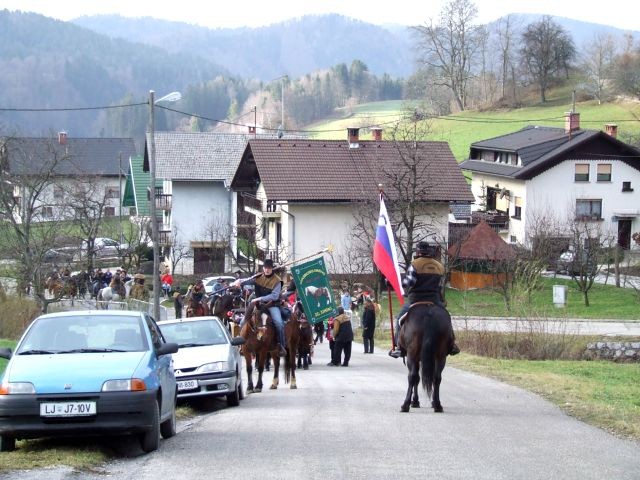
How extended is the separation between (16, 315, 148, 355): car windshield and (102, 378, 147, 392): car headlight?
959 mm

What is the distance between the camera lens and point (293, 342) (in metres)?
19.3

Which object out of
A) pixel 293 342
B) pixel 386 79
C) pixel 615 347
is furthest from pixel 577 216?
pixel 386 79

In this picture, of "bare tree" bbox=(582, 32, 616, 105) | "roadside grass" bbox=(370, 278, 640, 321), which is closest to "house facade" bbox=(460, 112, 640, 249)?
"roadside grass" bbox=(370, 278, 640, 321)

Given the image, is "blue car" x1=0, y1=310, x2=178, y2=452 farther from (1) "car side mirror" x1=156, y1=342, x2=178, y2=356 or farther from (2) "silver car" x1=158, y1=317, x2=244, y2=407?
(2) "silver car" x1=158, y1=317, x2=244, y2=407

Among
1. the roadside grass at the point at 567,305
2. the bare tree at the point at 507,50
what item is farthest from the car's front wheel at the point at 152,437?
the bare tree at the point at 507,50

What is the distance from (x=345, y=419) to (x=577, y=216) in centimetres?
5276

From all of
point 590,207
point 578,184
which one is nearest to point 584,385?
point 578,184

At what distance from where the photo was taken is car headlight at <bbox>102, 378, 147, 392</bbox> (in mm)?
10258

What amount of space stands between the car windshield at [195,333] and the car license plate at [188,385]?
4.46 feet

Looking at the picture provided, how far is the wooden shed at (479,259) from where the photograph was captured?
5212cm

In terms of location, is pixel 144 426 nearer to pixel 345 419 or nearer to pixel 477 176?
pixel 345 419

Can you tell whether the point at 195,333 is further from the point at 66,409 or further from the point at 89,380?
the point at 66,409

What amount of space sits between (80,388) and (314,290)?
17.4m

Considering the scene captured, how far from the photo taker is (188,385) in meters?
15.9
